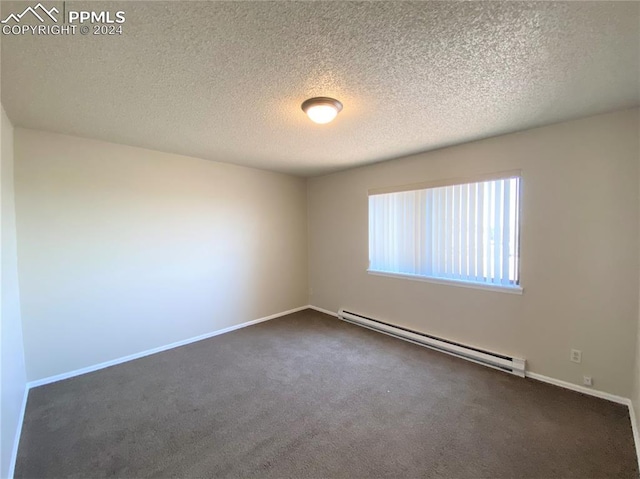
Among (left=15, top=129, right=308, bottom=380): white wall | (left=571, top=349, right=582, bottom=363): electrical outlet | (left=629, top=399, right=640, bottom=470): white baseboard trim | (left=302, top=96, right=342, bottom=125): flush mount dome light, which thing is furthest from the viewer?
(left=15, top=129, right=308, bottom=380): white wall

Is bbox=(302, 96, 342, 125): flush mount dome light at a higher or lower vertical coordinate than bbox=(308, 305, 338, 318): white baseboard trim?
higher

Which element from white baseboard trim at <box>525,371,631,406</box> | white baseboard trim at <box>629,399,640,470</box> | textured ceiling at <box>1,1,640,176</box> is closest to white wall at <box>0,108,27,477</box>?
textured ceiling at <box>1,1,640,176</box>

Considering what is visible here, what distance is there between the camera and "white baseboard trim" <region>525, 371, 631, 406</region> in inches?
89.3

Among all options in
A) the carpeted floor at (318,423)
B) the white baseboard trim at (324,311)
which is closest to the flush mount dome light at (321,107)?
the carpeted floor at (318,423)

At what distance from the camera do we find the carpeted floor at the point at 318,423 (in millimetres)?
1709

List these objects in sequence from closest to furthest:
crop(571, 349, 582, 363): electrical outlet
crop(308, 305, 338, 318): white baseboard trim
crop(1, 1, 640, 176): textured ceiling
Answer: crop(1, 1, 640, 176): textured ceiling → crop(571, 349, 582, 363): electrical outlet → crop(308, 305, 338, 318): white baseboard trim

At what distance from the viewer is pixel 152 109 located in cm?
218

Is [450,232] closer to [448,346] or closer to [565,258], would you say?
[565,258]

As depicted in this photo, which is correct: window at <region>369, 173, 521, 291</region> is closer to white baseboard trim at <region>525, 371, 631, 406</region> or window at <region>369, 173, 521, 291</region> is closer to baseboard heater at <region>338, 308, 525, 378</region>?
baseboard heater at <region>338, 308, 525, 378</region>

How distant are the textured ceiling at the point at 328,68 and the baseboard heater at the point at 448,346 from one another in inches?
90.7

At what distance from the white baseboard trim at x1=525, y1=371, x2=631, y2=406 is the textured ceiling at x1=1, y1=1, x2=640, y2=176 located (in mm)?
2364

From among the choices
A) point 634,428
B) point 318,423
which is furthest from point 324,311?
point 634,428

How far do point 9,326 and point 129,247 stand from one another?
51.2 inches

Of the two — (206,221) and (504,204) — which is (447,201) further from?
(206,221)
